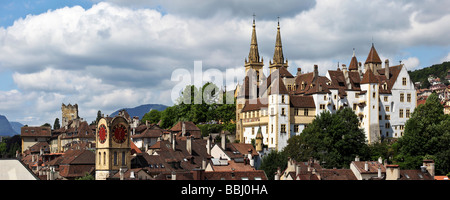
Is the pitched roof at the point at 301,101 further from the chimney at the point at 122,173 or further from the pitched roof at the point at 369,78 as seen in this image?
the chimney at the point at 122,173

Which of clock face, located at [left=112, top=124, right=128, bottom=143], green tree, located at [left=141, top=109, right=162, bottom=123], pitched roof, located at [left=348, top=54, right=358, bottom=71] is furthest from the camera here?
green tree, located at [left=141, top=109, right=162, bottom=123]

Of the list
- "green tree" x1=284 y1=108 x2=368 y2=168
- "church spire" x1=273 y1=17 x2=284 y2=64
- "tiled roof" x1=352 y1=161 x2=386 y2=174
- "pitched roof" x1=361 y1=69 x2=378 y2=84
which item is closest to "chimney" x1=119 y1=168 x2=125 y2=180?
"tiled roof" x1=352 y1=161 x2=386 y2=174

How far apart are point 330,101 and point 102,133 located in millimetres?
39296

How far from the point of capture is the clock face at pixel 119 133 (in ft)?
257

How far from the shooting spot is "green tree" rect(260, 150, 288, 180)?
271 feet

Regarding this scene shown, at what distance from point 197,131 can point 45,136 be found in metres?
54.5

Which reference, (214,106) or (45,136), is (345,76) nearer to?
(214,106)

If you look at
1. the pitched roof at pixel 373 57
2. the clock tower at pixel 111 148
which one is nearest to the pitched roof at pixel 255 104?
the pitched roof at pixel 373 57

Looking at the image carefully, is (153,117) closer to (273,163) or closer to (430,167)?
(273,163)

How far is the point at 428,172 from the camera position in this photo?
69000 millimetres

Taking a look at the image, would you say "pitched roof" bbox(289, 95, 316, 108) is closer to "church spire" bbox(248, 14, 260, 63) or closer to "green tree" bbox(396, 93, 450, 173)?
"green tree" bbox(396, 93, 450, 173)

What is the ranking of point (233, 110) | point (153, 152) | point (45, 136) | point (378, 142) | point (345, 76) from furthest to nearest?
point (45, 136) → point (233, 110) → point (345, 76) → point (378, 142) → point (153, 152)

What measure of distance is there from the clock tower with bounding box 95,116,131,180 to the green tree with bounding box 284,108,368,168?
22521 millimetres
